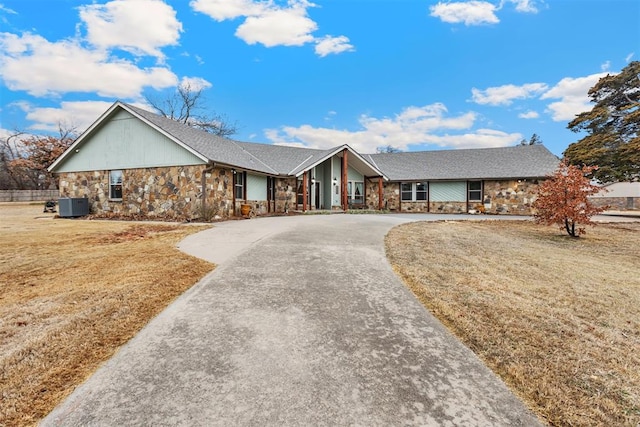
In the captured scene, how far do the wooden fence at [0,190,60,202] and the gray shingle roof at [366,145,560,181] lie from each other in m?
35.1

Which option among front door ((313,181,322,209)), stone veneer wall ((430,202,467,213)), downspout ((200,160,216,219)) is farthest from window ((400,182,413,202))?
downspout ((200,160,216,219))

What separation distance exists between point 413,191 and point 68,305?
25279 millimetres

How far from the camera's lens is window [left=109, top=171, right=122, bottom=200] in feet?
54.2

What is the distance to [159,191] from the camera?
15.6m

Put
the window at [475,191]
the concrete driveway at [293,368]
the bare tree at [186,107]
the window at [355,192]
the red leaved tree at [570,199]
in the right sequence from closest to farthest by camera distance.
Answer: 1. the concrete driveway at [293,368]
2. the red leaved tree at [570,199]
3. the window at [475,191]
4. the window at [355,192]
5. the bare tree at [186,107]

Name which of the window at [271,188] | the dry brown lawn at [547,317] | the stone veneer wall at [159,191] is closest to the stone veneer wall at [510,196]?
the dry brown lawn at [547,317]

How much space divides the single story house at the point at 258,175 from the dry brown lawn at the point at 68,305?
7567 millimetres

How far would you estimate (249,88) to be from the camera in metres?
29.4

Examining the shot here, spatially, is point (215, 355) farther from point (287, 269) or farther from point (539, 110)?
point (539, 110)

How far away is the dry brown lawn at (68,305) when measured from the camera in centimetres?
242

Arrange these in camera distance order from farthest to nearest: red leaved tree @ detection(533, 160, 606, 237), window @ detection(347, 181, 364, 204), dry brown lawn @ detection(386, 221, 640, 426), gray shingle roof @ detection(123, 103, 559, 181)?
window @ detection(347, 181, 364, 204) → gray shingle roof @ detection(123, 103, 559, 181) → red leaved tree @ detection(533, 160, 606, 237) → dry brown lawn @ detection(386, 221, 640, 426)

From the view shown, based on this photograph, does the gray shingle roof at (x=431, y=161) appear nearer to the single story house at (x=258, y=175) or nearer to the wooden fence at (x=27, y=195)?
the single story house at (x=258, y=175)

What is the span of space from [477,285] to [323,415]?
4103 mm

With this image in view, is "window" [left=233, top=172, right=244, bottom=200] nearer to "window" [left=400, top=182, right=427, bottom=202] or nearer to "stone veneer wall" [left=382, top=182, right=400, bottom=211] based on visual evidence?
"stone veneer wall" [left=382, top=182, right=400, bottom=211]
